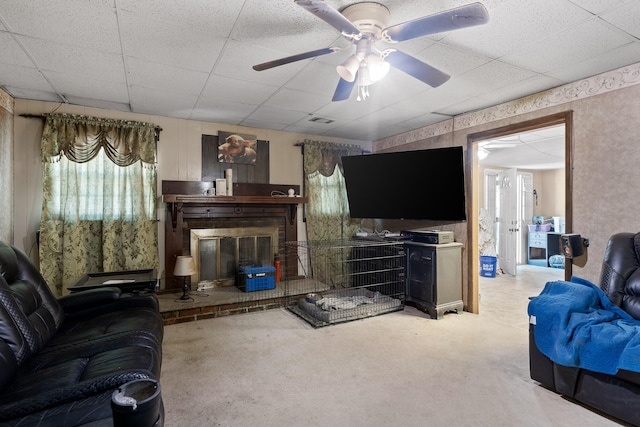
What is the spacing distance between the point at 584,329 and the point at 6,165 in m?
5.01

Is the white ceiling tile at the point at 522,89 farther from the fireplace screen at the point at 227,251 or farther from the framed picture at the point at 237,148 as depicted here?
the fireplace screen at the point at 227,251

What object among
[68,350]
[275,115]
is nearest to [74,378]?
[68,350]

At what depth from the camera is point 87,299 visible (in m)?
2.48

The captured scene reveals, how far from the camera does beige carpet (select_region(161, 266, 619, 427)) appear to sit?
2.00m

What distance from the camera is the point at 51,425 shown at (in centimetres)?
110

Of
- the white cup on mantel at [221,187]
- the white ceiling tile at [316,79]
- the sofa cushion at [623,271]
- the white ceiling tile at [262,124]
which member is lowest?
the sofa cushion at [623,271]

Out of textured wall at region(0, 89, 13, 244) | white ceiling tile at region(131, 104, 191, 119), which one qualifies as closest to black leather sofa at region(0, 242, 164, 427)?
textured wall at region(0, 89, 13, 244)

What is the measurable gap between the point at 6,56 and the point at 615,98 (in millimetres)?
4791

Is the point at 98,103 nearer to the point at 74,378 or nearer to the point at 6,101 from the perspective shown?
the point at 6,101

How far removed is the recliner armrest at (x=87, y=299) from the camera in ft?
7.99

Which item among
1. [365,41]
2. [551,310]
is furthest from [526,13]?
[551,310]

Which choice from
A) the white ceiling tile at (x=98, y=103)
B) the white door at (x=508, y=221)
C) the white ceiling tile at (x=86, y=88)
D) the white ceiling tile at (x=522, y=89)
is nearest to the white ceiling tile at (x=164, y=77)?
the white ceiling tile at (x=86, y=88)

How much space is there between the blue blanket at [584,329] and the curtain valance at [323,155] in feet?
10.8

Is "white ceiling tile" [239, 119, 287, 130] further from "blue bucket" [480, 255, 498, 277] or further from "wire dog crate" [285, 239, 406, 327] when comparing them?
"blue bucket" [480, 255, 498, 277]
